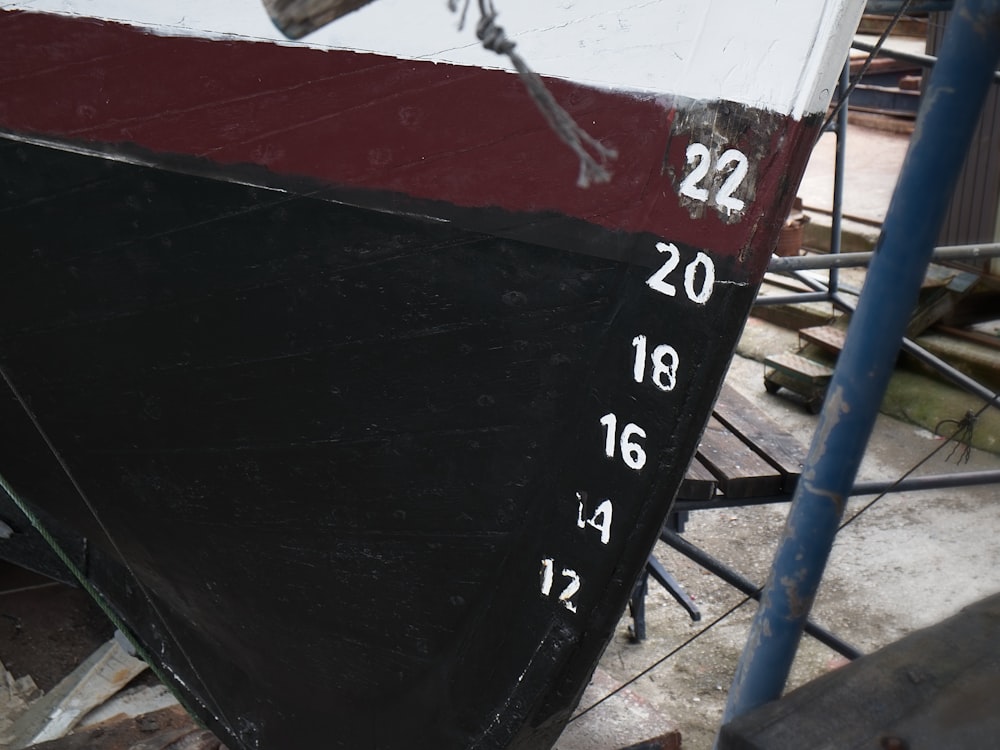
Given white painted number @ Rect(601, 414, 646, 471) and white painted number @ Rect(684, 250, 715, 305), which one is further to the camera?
white painted number @ Rect(601, 414, 646, 471)

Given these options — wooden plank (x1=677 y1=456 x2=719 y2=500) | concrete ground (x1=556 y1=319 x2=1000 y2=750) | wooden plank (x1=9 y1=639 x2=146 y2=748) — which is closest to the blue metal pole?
wooden plank (x1=677 y1=456 x2=719 y2=500)

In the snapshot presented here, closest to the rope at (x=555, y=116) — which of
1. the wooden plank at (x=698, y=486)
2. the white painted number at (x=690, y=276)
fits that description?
the white painted number at (x=690, y=276)

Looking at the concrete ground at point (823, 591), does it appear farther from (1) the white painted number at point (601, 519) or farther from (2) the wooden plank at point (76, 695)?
(2) the wooden plank at point (76, 695)

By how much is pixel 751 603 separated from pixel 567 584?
218cm

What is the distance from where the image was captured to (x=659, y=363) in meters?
1.64

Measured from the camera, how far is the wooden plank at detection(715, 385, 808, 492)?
2.87m

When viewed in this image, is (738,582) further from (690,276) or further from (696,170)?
(696,170)

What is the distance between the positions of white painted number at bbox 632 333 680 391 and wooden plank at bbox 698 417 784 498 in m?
1.11

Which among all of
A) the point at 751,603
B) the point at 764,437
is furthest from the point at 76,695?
the point at 751,603

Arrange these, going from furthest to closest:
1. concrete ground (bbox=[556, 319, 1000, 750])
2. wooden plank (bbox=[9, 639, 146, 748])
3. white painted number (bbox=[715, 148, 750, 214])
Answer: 1. concrete ground (bbox=[556, 319, 1000, 750])
2. wooden plank (bbox=[9, 639, 146, 748])
3. white painted number (bbox=[715, 148, 750, 214])

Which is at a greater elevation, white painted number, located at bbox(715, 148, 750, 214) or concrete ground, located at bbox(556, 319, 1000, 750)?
white painted number, located at bbox(715, 148, 750, 214)

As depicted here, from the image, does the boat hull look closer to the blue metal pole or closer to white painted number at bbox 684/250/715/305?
white painted number at bbox 684/250/715/305

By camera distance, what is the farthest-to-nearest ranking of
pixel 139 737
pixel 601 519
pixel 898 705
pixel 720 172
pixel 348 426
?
pixel 139 737 → pixel 348 426 → pixel 601 519 → pixel 720 172 → pixel 898 705

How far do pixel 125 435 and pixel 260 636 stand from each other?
0.51m
